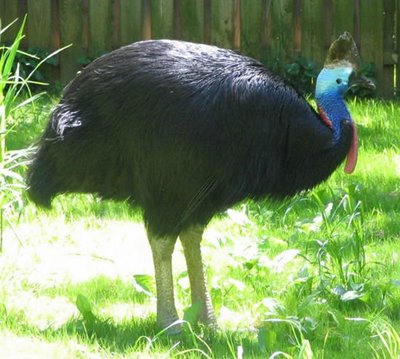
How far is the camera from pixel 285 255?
15.5ft

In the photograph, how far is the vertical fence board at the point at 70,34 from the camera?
918cm

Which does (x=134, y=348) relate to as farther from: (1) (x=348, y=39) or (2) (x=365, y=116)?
(2) (x=365, y=116)

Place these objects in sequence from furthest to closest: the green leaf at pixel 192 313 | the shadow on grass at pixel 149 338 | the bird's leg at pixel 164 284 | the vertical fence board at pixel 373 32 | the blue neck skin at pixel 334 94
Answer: the vertical fence board at pixel 373 32 → the blue neck skin at pixel 334 94 → the bird's leg at pixel 164 284 → the green leaf at pixel 192 313 → the shadow on grass at pixel 149 338

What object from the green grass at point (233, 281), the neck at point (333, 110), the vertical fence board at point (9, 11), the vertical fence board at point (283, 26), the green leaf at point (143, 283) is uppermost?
the neck at point (333, 110)

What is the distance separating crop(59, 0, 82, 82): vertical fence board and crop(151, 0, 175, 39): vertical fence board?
0.62 metres

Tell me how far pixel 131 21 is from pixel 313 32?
1540 millimetres

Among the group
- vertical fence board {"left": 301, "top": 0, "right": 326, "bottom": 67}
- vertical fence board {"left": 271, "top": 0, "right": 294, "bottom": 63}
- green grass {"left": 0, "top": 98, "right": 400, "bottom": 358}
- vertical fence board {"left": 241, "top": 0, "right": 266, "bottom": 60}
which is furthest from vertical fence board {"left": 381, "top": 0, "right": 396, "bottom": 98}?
green grass {"left": 0, "top": 98, "right": 400, "bottom": 358}

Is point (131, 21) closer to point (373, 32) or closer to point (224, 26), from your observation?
point (224, 26)

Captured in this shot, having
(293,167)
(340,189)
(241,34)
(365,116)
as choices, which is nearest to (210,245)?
(340,189)

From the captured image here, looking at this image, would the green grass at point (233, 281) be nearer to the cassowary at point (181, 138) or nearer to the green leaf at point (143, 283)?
the green leaf at point (143, 283)

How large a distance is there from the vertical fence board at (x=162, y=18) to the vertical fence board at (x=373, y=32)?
5.25 feet

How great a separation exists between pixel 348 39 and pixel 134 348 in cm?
159

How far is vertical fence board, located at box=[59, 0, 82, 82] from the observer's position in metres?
9.18

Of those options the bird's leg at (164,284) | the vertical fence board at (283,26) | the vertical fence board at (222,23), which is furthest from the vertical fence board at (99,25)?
the bird's leg at (164,284)
